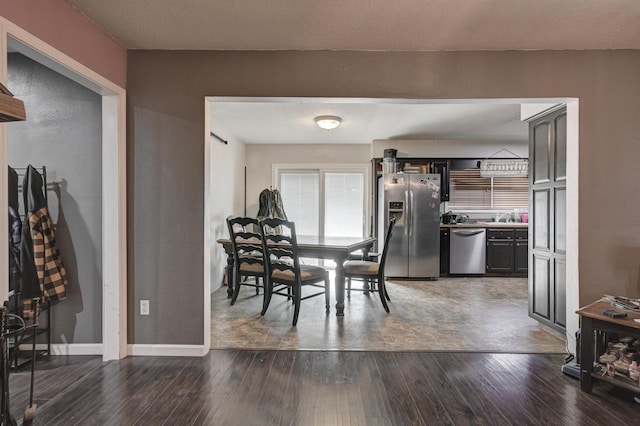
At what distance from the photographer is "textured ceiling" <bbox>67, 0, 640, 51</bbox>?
81.7 inches

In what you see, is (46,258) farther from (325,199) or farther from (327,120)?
(325,199)

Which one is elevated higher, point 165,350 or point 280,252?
point 280,252

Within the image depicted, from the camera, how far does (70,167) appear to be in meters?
2.70

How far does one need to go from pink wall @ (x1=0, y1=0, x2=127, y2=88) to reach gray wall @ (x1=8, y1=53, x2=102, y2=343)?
1.13 ft

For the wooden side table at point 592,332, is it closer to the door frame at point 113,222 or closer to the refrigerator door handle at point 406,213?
the door frame at point 113,222

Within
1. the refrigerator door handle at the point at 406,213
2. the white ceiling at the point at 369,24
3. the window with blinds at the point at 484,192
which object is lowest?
the refrigerator door handle at the point at 406,213

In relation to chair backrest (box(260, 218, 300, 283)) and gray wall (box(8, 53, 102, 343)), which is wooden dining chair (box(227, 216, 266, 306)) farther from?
gray wall (box(8, 53, 102, 343))

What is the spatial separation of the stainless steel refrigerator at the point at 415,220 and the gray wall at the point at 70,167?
13.2 feet

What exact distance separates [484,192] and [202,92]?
5259 mm

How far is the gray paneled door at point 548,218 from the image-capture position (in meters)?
2.99

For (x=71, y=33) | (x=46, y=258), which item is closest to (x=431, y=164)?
(x=71, y=33)

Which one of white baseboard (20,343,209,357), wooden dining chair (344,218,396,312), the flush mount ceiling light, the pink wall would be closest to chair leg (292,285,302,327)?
wooden dining chair (344,218,396,312)

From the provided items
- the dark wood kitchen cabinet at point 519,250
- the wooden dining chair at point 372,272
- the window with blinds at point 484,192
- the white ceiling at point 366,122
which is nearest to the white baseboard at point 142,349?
the wooden dining chair at point 372,272

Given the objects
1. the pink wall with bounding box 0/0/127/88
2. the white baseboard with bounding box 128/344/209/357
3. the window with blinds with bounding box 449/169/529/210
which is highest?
the pink wall with bounding box 0/0/127/88
